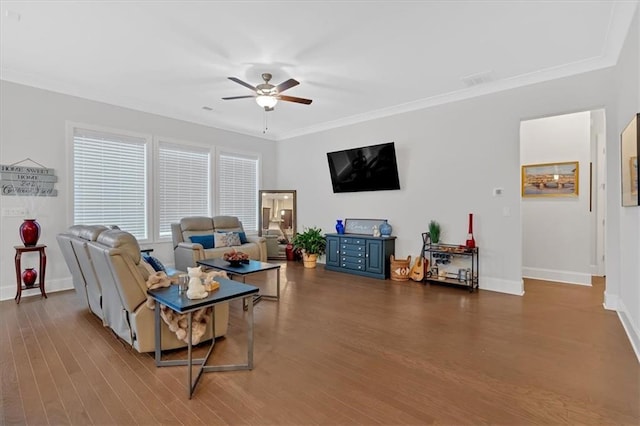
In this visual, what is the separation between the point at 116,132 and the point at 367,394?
5.45 metres

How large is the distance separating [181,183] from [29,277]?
2.67 meters

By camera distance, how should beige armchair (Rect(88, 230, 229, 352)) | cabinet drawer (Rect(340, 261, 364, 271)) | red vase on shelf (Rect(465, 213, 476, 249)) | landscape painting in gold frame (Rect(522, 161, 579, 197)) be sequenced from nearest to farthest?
beige armchair (Rect(88, 230, 229, 352)), red vase on shelf (Rect(465, 213, 476, 249)), landscape painting in gold frame (Rect(522, 161, 579, 197)), cabinet drawer (Rect(340, 261, 364, 271))

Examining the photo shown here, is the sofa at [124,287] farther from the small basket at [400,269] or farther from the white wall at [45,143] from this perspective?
the small basket at [400,269]

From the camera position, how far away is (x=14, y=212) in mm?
4352

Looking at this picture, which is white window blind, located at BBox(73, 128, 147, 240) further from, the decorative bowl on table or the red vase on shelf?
the red vase on shelf

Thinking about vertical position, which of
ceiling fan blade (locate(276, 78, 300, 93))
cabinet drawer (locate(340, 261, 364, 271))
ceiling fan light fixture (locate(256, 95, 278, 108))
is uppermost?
ceiling fan blade (locate(276, 78, 300, 93))

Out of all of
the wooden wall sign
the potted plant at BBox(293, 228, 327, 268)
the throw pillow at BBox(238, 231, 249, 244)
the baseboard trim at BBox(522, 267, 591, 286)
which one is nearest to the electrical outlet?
the wooden wall sign


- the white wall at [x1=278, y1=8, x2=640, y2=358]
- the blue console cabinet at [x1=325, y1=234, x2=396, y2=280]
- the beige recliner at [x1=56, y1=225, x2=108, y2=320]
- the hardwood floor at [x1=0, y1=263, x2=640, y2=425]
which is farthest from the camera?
the blue console cabinet at [x1=325, y1=234, x2=396, y2=280]

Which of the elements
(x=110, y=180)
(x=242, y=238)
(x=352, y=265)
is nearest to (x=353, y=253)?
(x=352, y=265)

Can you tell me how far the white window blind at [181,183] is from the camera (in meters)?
5.94

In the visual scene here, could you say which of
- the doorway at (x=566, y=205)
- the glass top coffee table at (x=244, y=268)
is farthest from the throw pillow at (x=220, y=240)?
the doorway at (x=566, y=205)

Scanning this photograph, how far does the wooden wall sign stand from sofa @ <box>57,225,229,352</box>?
212 cm

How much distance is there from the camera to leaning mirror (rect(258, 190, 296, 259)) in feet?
24.6

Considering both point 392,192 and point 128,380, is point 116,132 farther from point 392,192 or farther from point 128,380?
point 392,192
